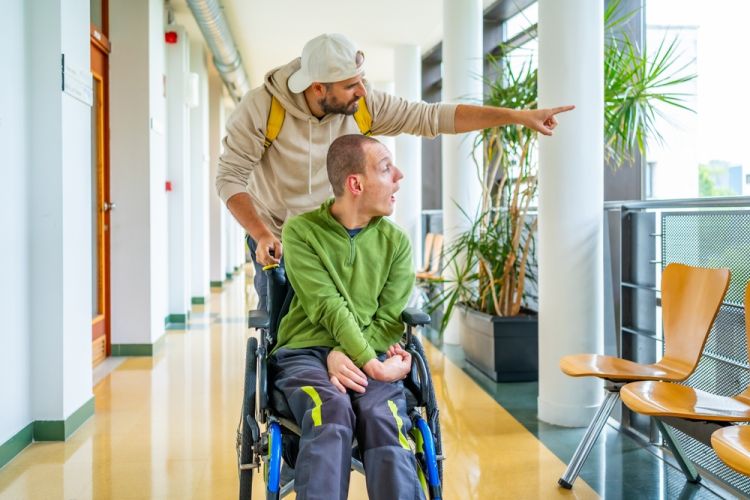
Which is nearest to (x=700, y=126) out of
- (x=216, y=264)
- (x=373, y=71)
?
(x=373, y=71)

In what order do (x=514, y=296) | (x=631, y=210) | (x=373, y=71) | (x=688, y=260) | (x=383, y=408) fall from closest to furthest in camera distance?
(x=383, y=408) < (x=688, y=260) < (x=631, y=210) < (x=514, y=296) < (x=373, y=71)

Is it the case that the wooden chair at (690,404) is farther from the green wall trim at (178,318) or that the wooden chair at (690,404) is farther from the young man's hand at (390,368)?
the green wall trim at (178,318)

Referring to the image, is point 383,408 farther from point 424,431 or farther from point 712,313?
point 712,313

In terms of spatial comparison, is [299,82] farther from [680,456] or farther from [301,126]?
[680,456]

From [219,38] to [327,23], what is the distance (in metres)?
1.38

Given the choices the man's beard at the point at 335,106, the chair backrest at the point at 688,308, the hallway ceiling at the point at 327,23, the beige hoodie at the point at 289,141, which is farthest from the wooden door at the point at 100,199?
the chair backrest at the point at 688,308

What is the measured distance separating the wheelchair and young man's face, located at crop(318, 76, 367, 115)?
0.68 meters

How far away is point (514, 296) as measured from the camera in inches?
184

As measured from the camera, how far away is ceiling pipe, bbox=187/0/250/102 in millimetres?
6238

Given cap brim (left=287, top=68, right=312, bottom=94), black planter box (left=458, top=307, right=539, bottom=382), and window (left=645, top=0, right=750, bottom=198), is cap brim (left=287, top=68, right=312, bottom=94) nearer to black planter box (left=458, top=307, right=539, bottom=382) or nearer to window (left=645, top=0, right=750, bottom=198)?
window (left=645, top=0, right=750, bottom=198)

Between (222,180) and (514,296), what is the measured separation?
2.77 metres

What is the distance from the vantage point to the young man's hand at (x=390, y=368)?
6.31 ft

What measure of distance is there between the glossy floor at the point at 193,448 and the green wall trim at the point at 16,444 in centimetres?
3

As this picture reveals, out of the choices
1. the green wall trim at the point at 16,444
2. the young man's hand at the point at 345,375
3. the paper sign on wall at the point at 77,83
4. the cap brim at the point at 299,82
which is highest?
the paper sign on wall at the point at 77,83
